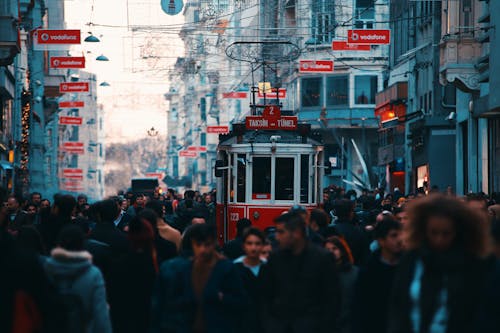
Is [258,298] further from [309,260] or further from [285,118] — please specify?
[285,118]

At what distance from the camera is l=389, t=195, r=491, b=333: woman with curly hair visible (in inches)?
292

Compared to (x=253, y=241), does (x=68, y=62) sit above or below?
above

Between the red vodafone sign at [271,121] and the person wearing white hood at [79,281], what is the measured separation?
1596 cm

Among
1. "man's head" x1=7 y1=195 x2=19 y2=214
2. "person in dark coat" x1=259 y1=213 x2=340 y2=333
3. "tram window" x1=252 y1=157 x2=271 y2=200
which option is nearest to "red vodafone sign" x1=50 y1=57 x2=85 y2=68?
"tram window" x1=252 y1=157 x2=271 y2=200

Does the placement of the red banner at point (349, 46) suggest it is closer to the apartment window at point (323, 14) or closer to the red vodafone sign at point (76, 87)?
the red vodafone sign at point (76, 87)

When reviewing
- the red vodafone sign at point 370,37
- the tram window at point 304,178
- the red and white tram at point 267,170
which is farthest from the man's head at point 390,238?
the red vodafone sign at point 370,37

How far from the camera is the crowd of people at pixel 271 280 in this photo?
7457 millimetres

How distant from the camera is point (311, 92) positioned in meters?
75.6

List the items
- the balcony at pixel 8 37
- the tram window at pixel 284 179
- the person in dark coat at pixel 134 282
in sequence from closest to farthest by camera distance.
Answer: the person in dark coat at pixel 134 282 < the tram window at pixel 284 179 < the balcony at pixel 8 37

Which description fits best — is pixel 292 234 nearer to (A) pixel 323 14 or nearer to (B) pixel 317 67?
(B) pixel 317 67

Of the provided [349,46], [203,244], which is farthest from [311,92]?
[203,244]

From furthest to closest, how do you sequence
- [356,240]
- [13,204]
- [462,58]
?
1. [462,58]
2. [13,204]
3. [356,240]

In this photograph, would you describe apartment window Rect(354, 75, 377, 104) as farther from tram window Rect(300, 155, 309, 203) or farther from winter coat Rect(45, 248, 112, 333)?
winter coat Rect(45, 248, 112, 333)

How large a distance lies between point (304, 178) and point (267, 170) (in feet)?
2.42
